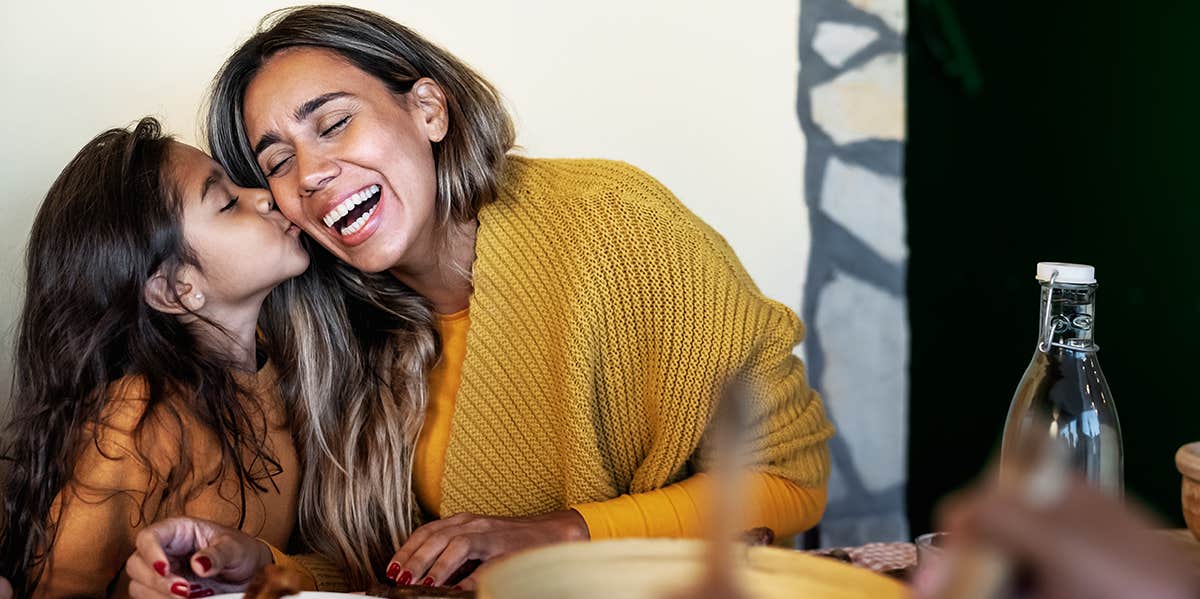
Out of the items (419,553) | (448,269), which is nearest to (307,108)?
(448,269)

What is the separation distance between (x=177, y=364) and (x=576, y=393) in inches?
20.6

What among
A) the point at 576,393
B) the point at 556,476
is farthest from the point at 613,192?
the point at 556,476

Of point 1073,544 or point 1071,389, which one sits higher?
point 1073,544

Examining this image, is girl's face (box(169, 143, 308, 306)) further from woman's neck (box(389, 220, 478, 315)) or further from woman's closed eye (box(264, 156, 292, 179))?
woman's neck (box(389, 220, 478, 315))

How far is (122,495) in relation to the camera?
1.37 metres

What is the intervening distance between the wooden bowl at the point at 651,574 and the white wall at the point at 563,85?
64.8 inches

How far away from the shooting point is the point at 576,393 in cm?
155

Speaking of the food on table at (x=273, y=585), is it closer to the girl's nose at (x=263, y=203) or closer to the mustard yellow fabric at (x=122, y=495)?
the mustard yellow fabric at (x=122, y=495)

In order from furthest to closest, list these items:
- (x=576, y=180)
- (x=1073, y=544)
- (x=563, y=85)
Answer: (x=563, y=85)
(x=576, y=180)
(x=1073, y=544)

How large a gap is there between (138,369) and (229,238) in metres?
0.21

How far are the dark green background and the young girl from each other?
1.44m

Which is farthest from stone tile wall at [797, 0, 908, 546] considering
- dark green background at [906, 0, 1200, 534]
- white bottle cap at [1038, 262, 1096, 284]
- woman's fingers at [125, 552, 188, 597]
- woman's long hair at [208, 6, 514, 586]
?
woman's fingers at [125, 552, 188, 597]

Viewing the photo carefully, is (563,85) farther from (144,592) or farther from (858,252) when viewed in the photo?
(144,592)

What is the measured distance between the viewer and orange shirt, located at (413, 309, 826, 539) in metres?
1.45
